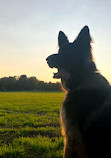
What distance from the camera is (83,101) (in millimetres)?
3020

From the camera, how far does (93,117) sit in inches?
108

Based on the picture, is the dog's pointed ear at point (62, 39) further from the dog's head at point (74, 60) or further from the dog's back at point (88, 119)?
the dog's back at point (88, 119)

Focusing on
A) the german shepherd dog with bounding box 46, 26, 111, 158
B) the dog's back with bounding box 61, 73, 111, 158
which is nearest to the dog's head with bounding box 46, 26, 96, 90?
the german shepherd dog with bounding box 46, 26, 111, 158

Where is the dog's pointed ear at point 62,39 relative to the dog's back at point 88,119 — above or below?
above

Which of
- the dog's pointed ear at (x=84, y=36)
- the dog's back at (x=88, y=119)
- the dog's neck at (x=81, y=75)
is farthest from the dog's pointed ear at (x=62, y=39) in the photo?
the dog's back at (x=88, y=119)

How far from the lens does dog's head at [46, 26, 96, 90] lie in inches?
141

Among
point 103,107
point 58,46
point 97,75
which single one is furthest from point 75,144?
point 58,46

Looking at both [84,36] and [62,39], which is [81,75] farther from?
[62,39]

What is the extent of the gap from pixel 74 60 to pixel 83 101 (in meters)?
1.04

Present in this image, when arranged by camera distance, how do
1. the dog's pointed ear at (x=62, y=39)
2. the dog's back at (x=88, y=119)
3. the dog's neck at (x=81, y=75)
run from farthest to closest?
the dog's pointed ear at (x=62, y=39)
the dog's neck at (x=81, y=75)
the dog's back at (x=88, y=119)

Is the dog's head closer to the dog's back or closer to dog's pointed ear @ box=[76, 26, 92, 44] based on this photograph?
dog's pointed ear @ box=[76, 26, 92, 44]

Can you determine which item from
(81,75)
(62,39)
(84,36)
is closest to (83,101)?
(81,75)

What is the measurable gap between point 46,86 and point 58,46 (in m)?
90.7

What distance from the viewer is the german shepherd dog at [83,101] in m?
2.67
